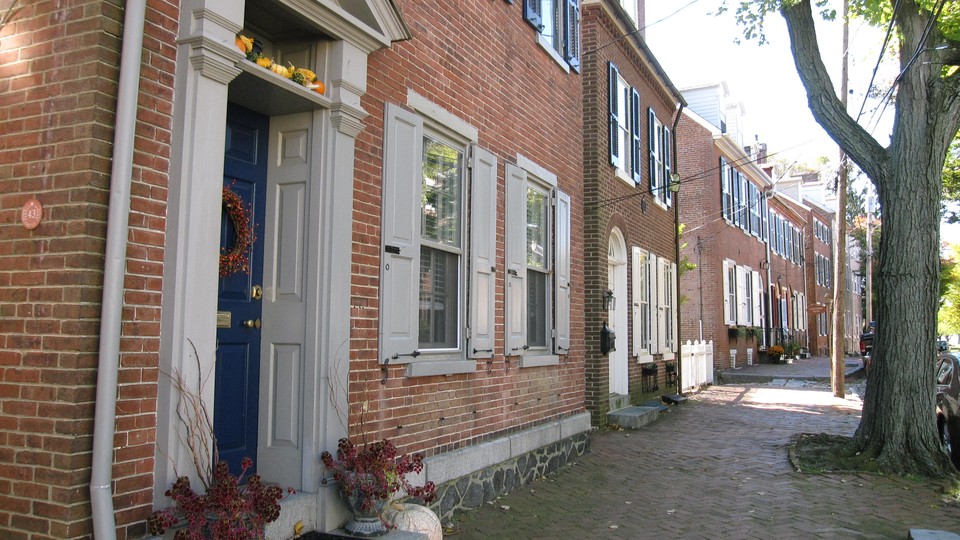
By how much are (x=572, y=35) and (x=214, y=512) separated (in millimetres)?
8006

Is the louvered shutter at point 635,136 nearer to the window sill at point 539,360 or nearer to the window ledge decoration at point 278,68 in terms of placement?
the window sill at point 539,360

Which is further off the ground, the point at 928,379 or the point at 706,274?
the point at 706,274

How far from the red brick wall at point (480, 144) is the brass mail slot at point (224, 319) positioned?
0.81 m

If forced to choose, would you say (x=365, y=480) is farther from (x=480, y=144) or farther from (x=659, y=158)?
(x=659, y=158)

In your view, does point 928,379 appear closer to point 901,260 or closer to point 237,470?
point 901,260

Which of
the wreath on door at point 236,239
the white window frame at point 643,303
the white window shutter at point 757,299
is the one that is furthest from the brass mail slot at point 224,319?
the white window shutter at point 757,299

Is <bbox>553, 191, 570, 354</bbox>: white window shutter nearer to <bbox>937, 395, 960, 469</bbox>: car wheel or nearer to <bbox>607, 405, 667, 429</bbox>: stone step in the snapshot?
<bbox>607, 405, 667, 429</bbox>: stone step

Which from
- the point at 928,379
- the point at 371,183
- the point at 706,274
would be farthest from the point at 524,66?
the point at 706,274

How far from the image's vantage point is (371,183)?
16.8ft

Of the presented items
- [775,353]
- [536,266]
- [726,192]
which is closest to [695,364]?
[726,192]

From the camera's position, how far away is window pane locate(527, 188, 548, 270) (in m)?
7.89

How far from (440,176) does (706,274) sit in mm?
18942

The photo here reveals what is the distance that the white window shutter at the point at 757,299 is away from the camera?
90.7ft

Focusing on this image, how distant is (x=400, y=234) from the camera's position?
539 centimetres
